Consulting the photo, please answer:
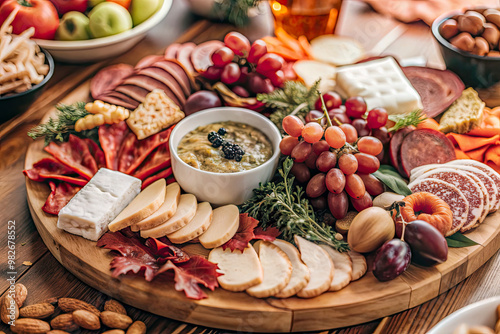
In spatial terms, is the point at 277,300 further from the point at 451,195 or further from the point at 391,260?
the point at 451,195

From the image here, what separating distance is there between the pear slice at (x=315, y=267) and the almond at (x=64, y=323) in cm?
69

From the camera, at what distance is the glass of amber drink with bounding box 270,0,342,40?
264cm

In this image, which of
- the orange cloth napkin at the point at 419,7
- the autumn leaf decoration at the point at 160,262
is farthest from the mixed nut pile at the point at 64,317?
the orange cloth napkin at the point at 419,7

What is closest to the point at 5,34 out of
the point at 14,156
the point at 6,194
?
the point at 14,156

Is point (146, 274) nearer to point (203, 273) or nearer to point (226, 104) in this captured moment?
point (203, 273)

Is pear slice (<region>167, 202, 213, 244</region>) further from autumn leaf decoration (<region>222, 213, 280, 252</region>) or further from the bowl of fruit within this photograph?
the bowl of fruit

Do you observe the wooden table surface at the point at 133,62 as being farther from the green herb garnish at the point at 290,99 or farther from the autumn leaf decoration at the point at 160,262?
the green herb garnish at the point at 290,99

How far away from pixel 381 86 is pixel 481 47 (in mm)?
490

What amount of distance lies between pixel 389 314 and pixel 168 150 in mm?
1045

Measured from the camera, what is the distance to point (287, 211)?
5.48 ft

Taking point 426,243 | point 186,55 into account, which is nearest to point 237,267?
point 426,243

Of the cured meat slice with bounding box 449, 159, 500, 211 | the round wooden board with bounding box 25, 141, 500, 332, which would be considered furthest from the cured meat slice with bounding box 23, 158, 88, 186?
the cured meat slice with bounding box 449, 159, 500, 211

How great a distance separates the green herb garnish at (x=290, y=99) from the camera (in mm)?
2102

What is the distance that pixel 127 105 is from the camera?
212 cm
